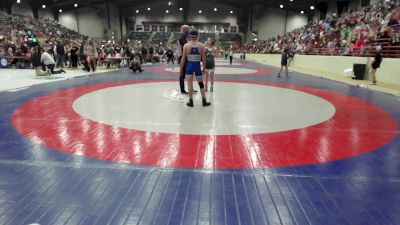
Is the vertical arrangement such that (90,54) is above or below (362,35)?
below

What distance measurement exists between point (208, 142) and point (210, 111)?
78.9 inches

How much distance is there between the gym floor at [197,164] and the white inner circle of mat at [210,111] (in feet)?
0.12

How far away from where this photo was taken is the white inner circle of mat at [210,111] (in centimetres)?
511

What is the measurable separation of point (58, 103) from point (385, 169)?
20.8 ft

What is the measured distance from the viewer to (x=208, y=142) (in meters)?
4.29

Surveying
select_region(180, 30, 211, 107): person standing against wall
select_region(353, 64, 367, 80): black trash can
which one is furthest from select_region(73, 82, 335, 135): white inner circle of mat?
select_region(353, 64, 367, 80): black trash can

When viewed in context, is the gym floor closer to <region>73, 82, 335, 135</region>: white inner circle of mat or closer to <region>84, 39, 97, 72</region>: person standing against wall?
<region>73, 82, 335, 135</region>: white inner circle of mat

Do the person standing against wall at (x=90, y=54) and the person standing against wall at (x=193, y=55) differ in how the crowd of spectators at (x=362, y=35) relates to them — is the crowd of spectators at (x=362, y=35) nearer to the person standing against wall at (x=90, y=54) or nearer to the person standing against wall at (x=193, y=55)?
the person standing against wall at (x=193, y=55)

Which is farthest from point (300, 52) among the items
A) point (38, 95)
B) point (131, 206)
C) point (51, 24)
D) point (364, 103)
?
point (51, 24)

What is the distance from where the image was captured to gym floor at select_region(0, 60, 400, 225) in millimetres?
2516

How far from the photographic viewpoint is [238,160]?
12.0ft

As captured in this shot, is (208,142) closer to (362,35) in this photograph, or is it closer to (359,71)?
(359,71)

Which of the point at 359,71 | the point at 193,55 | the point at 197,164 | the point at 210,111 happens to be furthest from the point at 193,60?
the point at 359,71

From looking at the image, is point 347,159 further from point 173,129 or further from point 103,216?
point 103,216
